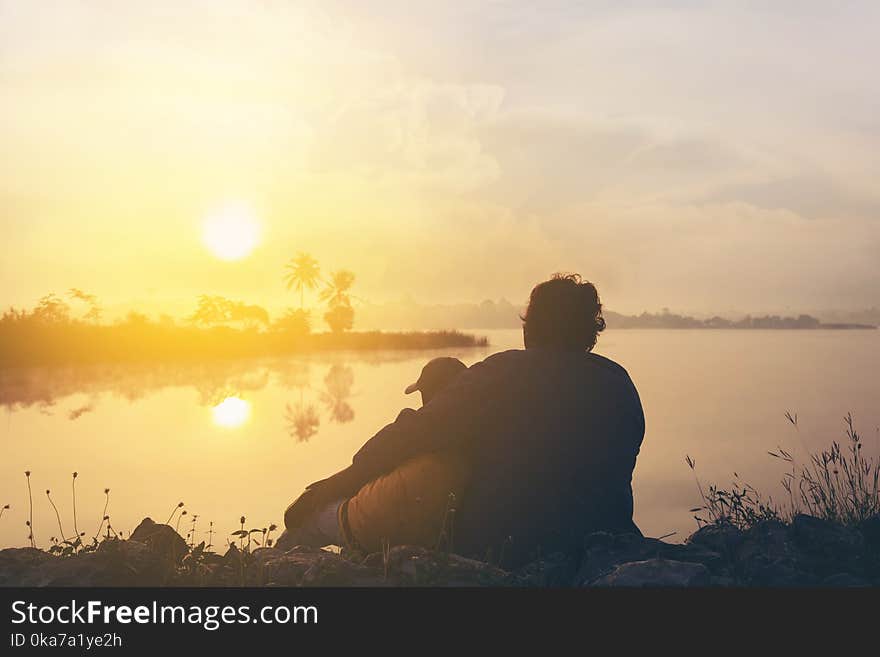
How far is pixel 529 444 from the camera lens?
446 cm

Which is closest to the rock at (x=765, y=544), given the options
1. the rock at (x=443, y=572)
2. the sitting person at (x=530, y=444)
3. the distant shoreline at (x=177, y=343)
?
the sitting person at (x=530, y=444)

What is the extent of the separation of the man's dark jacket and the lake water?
1.29 meters

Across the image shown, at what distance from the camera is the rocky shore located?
13.1ft

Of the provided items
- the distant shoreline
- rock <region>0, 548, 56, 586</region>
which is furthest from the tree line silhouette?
rock <region>0, 548, 56, 586</region>

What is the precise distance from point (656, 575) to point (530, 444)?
3.46 ft

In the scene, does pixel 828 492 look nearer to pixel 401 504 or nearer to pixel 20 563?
pixel 401 504

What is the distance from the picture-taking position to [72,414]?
19.0 m

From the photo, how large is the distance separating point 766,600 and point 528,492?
1523mm

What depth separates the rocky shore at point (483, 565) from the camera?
157 inches

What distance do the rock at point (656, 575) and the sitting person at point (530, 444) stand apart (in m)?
0.77

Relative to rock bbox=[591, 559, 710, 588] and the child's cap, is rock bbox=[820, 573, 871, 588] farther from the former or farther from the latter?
the child's cap

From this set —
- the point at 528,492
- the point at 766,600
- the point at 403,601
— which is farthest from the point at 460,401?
the point at 766,600

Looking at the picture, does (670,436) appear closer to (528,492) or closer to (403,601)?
(528,492)

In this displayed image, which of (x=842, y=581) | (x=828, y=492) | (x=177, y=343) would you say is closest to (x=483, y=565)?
(x=842, y=581)
